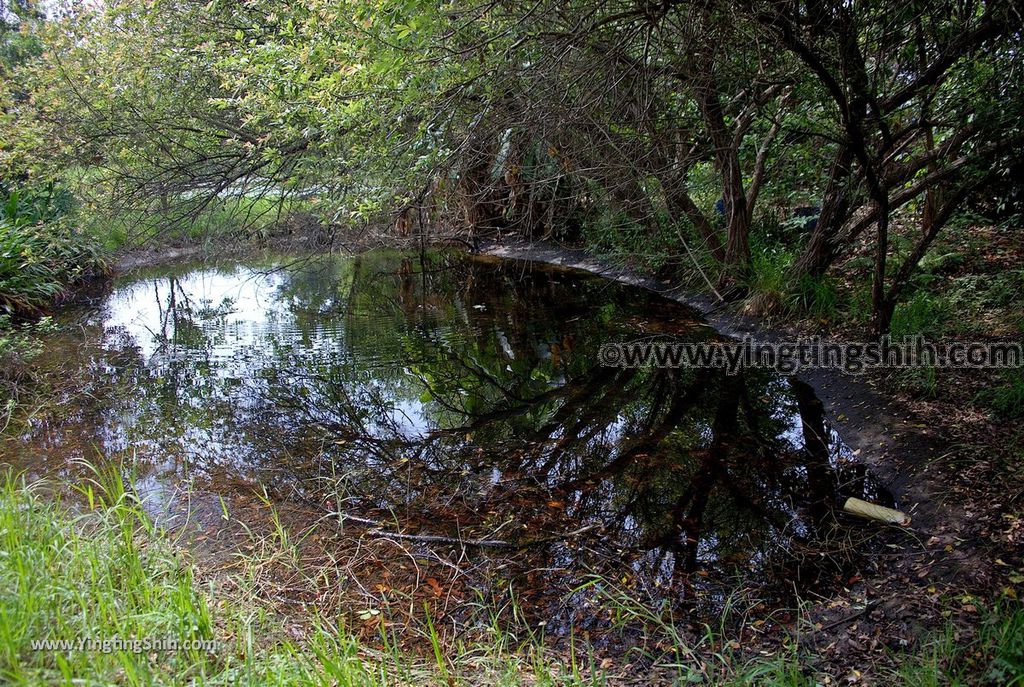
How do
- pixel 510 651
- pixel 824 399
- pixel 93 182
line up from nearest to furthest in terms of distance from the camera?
pixel 510 651, pixel 824 399, pixel 93 182

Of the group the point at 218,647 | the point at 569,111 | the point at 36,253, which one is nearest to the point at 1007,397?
the point at 569,111

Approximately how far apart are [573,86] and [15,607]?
439 cm

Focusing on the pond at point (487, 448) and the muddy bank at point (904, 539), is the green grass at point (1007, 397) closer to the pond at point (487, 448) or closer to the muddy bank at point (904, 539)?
the muddy bank at point (904, 539)

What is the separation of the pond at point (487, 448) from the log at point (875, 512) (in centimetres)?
12

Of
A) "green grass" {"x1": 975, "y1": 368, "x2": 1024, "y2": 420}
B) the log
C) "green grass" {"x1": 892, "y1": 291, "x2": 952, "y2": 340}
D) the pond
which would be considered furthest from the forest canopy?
the log

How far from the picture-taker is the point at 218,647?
260cm

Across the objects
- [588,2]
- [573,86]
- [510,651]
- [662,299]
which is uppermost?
[588,2]

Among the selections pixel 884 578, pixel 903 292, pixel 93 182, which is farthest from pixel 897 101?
pixel 93 182

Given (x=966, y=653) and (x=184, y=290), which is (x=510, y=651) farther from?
(x=184, y=290)

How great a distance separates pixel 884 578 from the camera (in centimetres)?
345

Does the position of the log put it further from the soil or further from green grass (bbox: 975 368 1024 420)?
green grass (bbox: 975 368 1024 420)

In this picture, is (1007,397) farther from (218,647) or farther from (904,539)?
(218,647)

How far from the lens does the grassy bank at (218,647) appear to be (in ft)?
7.61

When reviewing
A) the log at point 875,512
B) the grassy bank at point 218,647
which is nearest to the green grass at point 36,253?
the grassy bank at point 218,647
